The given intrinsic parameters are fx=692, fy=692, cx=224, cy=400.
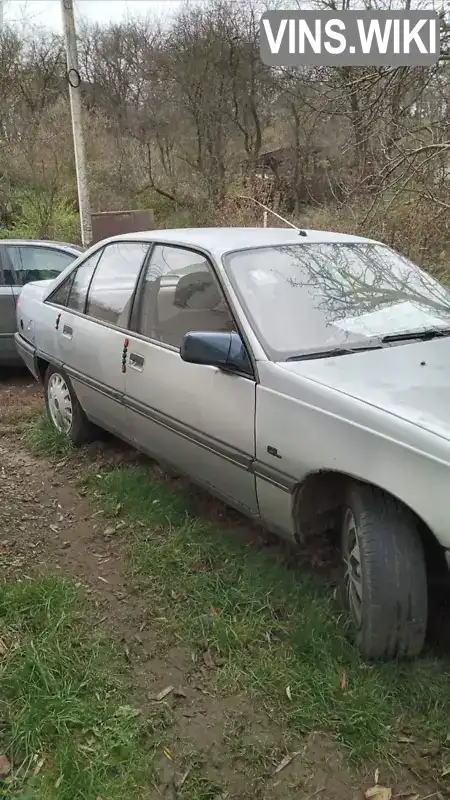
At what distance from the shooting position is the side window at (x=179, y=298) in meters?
3.28

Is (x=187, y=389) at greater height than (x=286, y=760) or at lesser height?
greater

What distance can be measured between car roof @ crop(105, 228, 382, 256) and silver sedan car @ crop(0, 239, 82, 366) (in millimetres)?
2928

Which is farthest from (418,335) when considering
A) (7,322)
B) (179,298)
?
(7,322)

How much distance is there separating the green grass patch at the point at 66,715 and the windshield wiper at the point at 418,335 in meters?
1.75

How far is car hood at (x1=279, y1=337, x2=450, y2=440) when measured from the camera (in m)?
2.35

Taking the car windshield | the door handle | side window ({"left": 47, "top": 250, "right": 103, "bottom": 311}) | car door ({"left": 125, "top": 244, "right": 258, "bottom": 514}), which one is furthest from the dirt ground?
the car windshield

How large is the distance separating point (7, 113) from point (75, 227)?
402 cm

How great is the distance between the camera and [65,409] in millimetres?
4824

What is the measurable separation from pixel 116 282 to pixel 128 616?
203 cm

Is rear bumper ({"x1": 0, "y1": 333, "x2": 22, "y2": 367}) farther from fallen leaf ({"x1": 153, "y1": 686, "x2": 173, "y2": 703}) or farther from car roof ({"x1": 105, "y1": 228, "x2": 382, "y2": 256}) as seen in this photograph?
fallen leaf ({"x1": 153, "y1": 686, "x2": 173, "y2": 703})

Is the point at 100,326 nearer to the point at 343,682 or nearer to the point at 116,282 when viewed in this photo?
the point at 116,282

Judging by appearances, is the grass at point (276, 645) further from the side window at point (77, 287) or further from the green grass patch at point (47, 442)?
the side window at point (77, 287)

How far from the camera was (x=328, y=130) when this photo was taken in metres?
14.3

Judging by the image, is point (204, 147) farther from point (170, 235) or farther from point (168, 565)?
point (168, 565)
